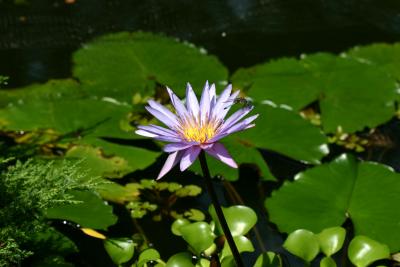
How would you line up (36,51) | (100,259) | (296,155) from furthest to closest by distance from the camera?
(36,51)
(296,155)
(100,259)

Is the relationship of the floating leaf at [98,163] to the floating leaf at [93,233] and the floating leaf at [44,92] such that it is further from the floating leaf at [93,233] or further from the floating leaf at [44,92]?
the floating leaf at [44,92]

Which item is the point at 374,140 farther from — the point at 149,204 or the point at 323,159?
the point at 149,204

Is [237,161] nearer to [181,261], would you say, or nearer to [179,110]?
[181,261]

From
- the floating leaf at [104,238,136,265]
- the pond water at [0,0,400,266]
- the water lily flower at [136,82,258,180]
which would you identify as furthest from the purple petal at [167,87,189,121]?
the pond water at [0,0,400,266]

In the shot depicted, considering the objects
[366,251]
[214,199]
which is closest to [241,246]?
[366,251]

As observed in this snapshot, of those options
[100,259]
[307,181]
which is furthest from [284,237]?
[100,259]

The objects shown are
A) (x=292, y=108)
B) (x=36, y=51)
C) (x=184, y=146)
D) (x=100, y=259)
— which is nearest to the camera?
(x=184, y=146)
